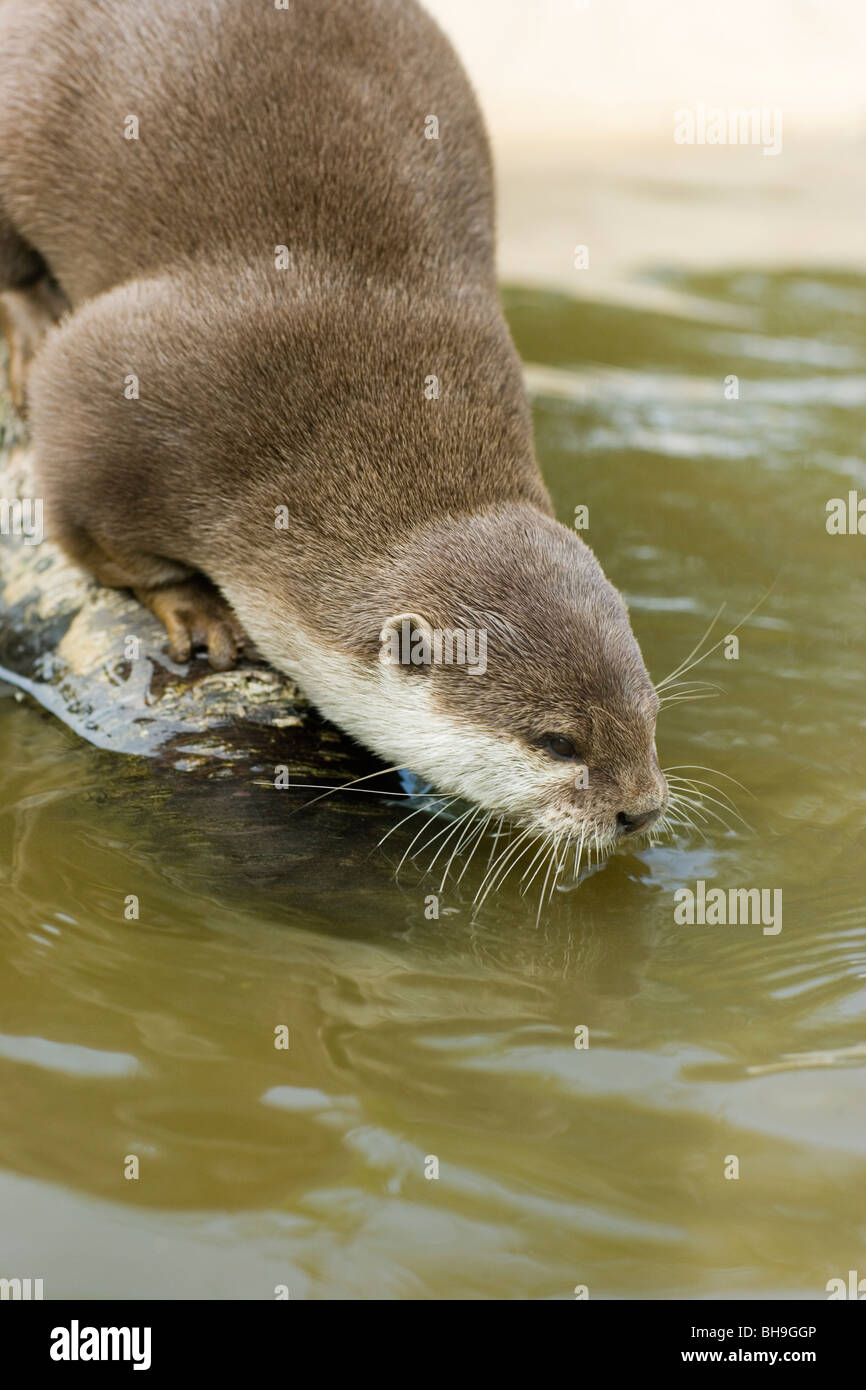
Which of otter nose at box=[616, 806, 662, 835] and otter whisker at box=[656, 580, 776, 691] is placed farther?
otter whisker at box=[656, 580, 776, 691]

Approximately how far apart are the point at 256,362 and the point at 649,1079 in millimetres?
1842

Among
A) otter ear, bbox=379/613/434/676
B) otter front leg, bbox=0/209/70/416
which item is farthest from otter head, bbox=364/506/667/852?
otter front leg, bbox=0/209/70/416

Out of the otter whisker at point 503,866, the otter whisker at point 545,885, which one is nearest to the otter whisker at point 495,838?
the otter whisker at point 503,866

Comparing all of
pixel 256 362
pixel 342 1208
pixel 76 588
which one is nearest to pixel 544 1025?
pixel 342 1208

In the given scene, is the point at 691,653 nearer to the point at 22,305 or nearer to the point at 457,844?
the point at 457,844

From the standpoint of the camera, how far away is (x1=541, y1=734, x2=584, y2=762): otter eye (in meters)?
3.14

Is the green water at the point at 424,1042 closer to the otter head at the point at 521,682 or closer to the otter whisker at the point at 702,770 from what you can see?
the otter whisker at the point at 702,770

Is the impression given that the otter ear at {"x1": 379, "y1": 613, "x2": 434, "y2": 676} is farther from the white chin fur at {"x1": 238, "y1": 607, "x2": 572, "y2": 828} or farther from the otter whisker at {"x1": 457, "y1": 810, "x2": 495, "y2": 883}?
the otter whisker at {"x1": 457, "y1": 810, "x2": 495, "y2": 883}

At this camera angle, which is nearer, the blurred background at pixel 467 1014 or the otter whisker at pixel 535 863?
the blurred background at pixel 467 1014

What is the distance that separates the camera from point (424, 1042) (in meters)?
2.62

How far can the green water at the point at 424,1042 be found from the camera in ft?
7.14

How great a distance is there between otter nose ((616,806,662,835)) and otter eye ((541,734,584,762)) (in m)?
0.15

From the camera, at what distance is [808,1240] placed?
2.20m
